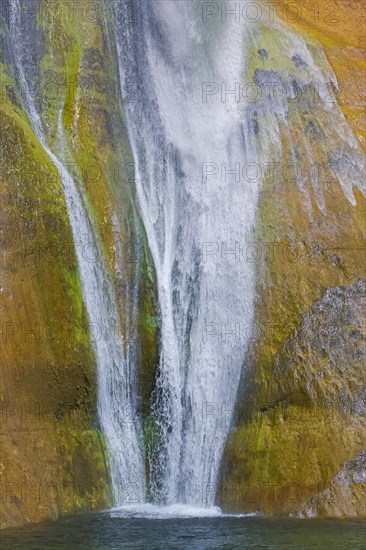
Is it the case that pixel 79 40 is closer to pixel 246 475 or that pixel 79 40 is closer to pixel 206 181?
pixel 206 181

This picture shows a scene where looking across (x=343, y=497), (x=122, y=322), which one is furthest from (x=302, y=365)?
(x=122, y=322)

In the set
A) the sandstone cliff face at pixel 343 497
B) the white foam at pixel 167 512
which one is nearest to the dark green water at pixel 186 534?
the white foam at pixel 167 512

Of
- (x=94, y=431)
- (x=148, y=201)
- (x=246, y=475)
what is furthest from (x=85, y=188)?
(x=246, y=475)

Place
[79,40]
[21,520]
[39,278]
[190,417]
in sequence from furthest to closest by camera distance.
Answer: [79,40], [190,417], [39,278], [21,520]

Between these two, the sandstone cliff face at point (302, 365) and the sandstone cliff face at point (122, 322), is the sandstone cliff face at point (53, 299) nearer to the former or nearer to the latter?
the sandstone cliff face at point (122, 322)

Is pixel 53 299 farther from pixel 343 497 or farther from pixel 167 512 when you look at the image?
pixel 343 497

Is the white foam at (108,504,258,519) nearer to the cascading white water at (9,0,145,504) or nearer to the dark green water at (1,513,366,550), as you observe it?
the dark green water at (1,513,366,550)
